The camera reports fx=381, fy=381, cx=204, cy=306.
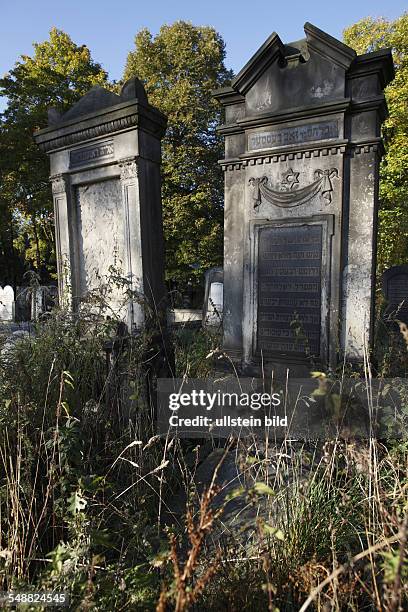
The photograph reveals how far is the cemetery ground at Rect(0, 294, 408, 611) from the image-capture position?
137 centimetres

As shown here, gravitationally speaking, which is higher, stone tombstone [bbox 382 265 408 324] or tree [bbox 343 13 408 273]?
tree [bbox 343 13 408 273]

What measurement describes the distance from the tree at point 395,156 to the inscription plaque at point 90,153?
10849mm

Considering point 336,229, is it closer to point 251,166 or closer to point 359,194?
point 359,194

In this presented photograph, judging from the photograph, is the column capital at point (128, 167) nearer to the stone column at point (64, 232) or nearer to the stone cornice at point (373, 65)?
the stone column at point (64, 232)

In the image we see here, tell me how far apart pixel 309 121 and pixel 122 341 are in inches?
106

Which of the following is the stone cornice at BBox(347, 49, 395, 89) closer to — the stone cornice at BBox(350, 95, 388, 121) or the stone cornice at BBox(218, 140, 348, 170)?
the stone cornice at BBox(350, 95, 388, 121)

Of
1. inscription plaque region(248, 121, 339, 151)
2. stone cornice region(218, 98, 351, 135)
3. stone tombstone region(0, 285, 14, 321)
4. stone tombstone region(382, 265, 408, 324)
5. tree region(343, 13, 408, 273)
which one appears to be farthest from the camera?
tree region(343, 13, 408, 273)

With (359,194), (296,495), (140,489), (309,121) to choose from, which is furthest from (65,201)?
(296,495)

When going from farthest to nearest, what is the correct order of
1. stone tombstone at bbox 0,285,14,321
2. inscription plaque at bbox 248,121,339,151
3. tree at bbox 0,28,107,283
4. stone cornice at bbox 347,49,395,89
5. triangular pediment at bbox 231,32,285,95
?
1. tree at bbox 0,28,107,283
2. stone tombstone at bbox 0,285,14,321
3. triangular pediment at bbox 231,32,285,95
4. inscription plaque at bbox 248,121,339,151
5. stone cornice at bbox 347,49,395,89

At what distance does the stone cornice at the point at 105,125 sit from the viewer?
401cm

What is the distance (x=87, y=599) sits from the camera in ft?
4.17

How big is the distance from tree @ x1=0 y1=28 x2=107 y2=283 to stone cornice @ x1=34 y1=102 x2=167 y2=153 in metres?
10.1

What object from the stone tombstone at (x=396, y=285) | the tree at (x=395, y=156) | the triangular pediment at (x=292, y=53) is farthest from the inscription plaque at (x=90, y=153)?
the tree at (x=395, y=156)

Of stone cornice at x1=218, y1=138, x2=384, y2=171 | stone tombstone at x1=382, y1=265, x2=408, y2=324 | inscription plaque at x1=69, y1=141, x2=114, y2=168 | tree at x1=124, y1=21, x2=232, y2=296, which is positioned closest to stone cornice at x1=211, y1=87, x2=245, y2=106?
stone cornice at x1=218, y1=138, x2=384, y2=171
